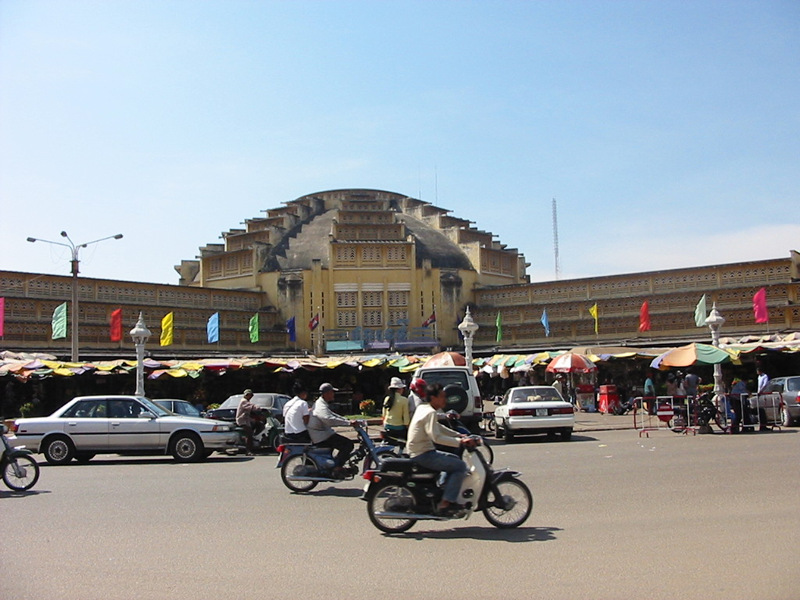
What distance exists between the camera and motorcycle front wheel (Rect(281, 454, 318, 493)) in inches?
461

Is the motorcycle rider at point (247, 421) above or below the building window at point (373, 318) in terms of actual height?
below

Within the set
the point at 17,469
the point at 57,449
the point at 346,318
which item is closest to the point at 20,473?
the point at 17,469

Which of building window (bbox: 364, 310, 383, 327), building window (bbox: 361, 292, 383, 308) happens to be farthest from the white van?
building window (bbox: 361, 292, 383, 308)

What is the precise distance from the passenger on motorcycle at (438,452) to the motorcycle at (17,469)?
6516 mm

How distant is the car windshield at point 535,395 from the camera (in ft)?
69.9

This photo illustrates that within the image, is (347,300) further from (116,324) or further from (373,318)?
(116,324)

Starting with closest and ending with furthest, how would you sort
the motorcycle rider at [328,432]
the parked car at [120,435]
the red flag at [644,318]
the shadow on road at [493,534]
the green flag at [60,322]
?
the shadow on road at [493,534] → the motorcycle rider at [328,432] → the parked car at [120,435] → the green flag at [60,322] → the red flag at [644,318]

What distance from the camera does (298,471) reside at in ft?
38.4

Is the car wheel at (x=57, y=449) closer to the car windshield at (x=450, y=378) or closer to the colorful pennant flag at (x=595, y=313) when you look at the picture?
the car windshield at (x=450, y=378)

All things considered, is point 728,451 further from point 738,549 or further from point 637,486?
point 738,549

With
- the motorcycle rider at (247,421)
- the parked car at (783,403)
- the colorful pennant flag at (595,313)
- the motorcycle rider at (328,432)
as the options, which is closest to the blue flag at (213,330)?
the colorful pennant flag at (595,313)

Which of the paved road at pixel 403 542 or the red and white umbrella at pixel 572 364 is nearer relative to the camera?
the paved road at pixel 403 542

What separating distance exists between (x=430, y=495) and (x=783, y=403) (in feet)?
54.6

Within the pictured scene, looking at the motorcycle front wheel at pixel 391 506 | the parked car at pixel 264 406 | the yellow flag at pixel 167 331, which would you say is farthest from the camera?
the yellow flag at pixel 167 331
